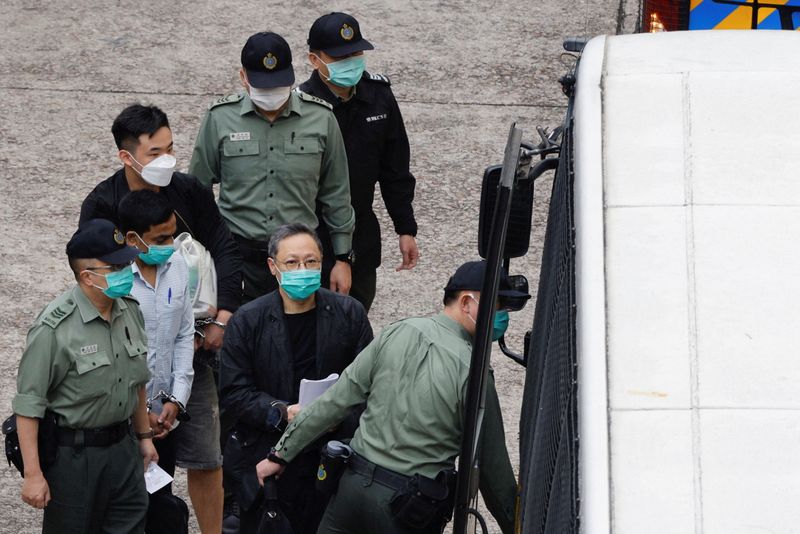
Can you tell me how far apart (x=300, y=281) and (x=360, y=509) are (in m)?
0.99

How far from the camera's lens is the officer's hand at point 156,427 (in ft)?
18.8

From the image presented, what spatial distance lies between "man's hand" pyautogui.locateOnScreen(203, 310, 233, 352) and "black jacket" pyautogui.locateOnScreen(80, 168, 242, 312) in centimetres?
3

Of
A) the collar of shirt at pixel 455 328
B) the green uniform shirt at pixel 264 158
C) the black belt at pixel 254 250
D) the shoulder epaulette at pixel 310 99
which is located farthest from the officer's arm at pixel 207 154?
the collar of shirt at pixel 455 328

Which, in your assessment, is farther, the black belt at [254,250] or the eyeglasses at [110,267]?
the black belt at [254,250]

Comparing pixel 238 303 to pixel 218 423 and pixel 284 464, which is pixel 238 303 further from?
pixel 284 464

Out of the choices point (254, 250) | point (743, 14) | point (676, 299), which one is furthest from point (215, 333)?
point (676, 299)

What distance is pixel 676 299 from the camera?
10.4 feet

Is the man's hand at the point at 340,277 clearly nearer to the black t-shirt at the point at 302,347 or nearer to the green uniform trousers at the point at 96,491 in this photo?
the black t-shirt at the point at 302,347

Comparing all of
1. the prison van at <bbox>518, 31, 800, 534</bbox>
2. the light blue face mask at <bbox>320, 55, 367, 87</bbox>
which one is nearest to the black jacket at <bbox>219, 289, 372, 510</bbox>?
the prison van at <bbox>518, 31, 800, 534</bbox>

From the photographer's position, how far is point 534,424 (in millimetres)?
4262

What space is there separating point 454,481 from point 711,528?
222 centimetres

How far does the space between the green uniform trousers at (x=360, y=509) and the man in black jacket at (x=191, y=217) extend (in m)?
1.16

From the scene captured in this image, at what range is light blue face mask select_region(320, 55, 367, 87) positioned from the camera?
22.6ft

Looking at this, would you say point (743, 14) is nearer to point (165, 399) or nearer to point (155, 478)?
point (165, 399)
